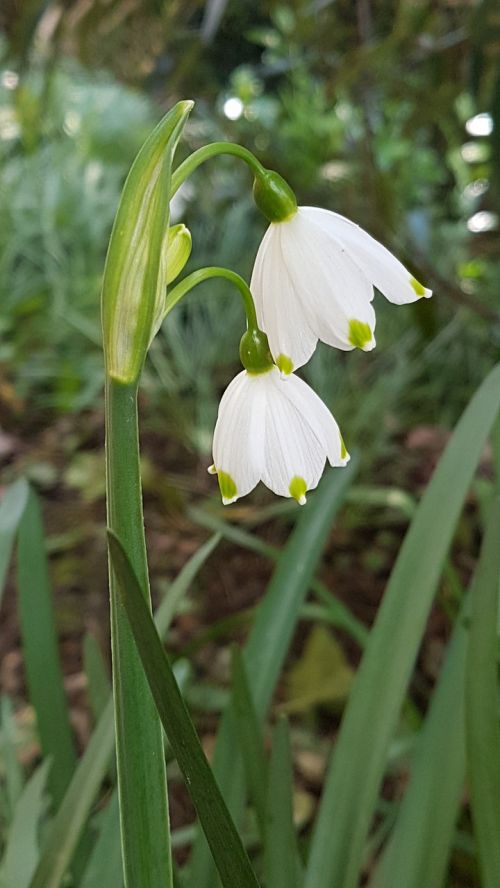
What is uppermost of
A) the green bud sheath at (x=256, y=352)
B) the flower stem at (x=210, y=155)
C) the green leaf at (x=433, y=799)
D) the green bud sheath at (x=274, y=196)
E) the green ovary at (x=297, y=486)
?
the flower stem at (x=210, y=155)

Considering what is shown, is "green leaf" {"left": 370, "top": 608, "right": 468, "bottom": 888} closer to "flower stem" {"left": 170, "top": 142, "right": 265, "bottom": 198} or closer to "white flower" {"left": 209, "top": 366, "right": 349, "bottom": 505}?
"white flower" {"left": 209, "top": 366, "right": 349, "bottom": 505}

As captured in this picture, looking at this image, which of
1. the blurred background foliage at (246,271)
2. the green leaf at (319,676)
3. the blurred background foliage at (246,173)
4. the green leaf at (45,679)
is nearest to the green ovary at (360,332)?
the green leaf at (45,679)

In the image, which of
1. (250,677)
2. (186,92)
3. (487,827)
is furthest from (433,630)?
(186,92)

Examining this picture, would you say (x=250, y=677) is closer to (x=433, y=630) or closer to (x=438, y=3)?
(x=433, y=630)

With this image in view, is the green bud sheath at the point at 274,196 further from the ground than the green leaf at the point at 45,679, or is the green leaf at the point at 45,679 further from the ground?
the green bud sheath at the point at 274,196

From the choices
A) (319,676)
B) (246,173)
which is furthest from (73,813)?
(246,173)

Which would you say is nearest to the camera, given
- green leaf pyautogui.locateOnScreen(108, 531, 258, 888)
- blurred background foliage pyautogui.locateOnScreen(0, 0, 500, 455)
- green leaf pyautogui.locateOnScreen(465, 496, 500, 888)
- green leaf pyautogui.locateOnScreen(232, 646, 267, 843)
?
green leaf pyautogui.locateOnScreen(108, 531, 258, 888)

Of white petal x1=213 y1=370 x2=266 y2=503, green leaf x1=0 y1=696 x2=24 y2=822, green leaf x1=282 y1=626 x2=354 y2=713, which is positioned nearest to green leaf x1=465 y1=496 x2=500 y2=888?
white petal x1=213 y1=370 x2=266 y2=503

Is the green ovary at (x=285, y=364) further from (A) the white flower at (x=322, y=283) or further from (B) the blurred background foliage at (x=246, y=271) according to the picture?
(B) the blurred background foliage at (x=246, y=271)
